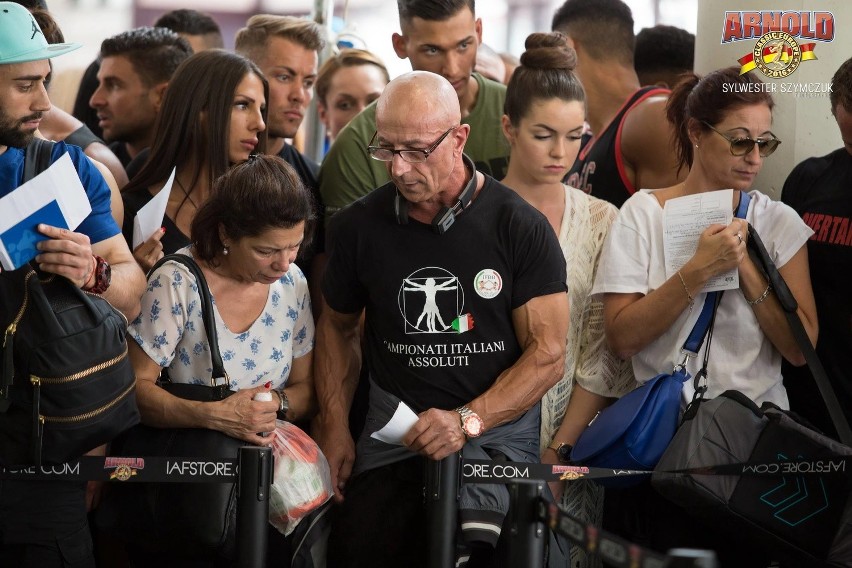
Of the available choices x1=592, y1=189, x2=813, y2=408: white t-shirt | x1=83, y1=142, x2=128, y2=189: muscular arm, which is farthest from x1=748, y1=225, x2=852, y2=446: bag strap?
x1=83, y1=142, x2=128, y2=189: muscular arm

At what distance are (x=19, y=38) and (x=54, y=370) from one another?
1008 millimetres

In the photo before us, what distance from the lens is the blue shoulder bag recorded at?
11.5 feet

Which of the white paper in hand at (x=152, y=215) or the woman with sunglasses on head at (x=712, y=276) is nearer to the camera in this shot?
the white paper in hand at (x=152, y=215)

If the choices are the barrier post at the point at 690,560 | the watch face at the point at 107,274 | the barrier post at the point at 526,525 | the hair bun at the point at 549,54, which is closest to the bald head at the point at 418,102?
the hair bun at the point at 549,54

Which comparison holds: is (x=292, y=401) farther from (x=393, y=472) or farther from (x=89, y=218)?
(x=89, y=218)

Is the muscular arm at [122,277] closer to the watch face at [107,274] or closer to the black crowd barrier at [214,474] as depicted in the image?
the watch face at [107,274]

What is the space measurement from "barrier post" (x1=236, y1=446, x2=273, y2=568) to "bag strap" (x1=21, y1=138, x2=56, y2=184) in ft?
3.37

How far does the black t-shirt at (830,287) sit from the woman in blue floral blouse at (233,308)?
1.84m

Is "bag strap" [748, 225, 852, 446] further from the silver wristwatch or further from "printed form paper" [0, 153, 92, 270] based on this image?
"printed form paper" [0, 153, 92, 270]

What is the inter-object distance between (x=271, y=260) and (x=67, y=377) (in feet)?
2.61

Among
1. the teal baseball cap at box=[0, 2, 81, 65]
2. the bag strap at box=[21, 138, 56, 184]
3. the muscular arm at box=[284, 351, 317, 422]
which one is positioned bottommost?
the muscular arm at box=[284, 351, 317, 422]

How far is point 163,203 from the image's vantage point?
348cm

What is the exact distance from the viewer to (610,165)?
14.7 feet

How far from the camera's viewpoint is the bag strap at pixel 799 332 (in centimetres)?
348
